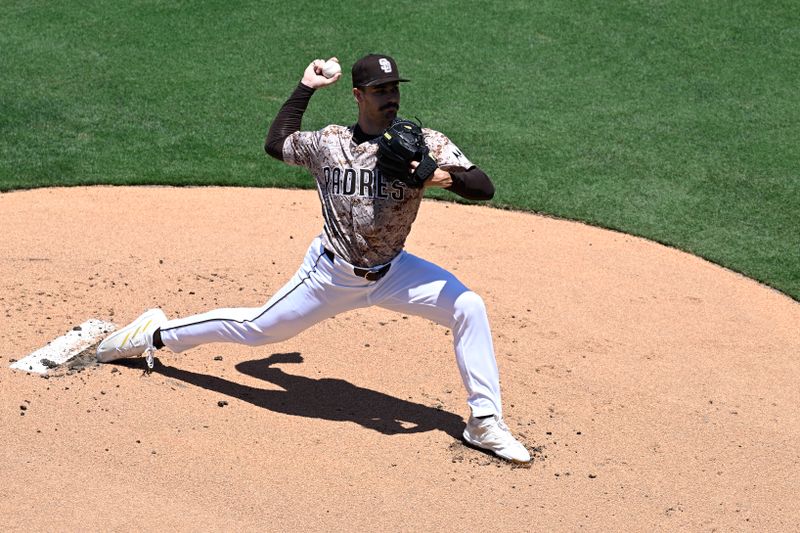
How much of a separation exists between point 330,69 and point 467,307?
1.41 meters

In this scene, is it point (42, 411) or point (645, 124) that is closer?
point (42, 411)

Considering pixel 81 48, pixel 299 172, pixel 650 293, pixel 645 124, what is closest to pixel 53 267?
pixel 299 172

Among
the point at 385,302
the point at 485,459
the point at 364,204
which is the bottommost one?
the point at 485,459

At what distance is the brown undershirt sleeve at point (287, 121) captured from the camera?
5875 millimetres

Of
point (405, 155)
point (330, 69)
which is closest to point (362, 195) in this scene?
point (405, 155)

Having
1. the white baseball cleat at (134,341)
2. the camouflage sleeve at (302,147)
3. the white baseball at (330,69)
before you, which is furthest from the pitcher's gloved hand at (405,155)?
the white baseball cleat at (134,341)

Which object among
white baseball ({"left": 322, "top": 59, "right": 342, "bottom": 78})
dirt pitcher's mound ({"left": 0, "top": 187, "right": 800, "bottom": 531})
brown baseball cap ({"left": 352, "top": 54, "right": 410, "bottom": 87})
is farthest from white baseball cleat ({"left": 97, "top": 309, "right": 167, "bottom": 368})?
brown baseball cap ({"left": 352, "top": 54, "right": 410, "bottom": 87})

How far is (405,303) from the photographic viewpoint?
18.7ft

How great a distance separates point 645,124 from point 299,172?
355cm

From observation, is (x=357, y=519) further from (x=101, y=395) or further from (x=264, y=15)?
(x=264, y=15)

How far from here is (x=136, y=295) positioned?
7.22m

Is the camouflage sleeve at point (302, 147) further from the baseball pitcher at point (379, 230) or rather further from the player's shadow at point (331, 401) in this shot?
the player's shadow at point (331, 401)

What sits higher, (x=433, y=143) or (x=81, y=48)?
(x=433, y=143)

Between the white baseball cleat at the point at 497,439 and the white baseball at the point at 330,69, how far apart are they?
188 cm
